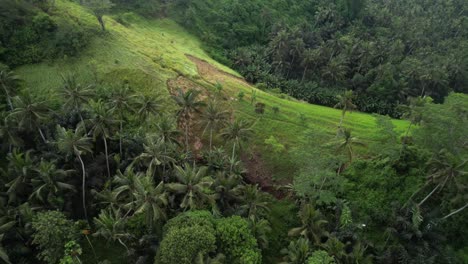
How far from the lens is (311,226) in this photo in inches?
1704

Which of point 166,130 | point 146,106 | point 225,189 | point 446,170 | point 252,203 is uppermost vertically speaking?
point 446,170

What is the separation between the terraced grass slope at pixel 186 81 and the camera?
5875cm

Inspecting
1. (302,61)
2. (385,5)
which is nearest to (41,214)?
(302,61)

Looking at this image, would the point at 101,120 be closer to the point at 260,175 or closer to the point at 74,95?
the point at 74,95

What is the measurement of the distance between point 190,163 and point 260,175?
456 inches

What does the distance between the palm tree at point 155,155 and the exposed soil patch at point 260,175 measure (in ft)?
50.7

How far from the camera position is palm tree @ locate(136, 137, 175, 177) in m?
42.4

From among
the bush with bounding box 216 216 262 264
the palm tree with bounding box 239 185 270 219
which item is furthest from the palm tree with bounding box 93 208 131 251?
the palm tree with bounding box 239 185 270 219

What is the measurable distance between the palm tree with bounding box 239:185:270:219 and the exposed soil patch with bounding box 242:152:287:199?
6.52 metres

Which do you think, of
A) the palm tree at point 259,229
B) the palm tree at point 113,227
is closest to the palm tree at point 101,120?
the palm tree at point 113,227

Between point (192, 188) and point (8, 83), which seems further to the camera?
point (8, 83)

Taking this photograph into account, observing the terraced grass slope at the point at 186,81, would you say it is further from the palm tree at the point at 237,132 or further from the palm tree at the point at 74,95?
the palm tree at the point at 74,95

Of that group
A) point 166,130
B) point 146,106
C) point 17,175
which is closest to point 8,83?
point 17,175

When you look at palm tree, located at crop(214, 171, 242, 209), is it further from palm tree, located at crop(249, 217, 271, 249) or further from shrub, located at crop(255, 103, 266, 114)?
shrub, located at crop(255, 103, 266, 114)
